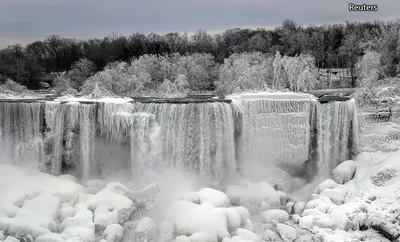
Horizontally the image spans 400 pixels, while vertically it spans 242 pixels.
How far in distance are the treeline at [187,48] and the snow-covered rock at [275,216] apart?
22.4m

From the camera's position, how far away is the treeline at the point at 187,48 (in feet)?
119

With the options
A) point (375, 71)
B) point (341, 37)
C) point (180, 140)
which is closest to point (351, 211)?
point (180, 140)

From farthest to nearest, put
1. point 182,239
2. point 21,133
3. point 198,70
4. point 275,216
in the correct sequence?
point 198,70 < point 21,133 < point 275,216 < point 182,239

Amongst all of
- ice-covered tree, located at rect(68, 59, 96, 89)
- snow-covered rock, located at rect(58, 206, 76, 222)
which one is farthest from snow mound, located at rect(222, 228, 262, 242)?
ice-covered tree, located at rect(68, 59, 96, 89)

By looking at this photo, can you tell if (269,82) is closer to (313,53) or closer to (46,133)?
(313,53)

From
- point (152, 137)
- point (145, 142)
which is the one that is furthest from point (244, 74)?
point (145, 142)

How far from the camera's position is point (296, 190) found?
17.6m

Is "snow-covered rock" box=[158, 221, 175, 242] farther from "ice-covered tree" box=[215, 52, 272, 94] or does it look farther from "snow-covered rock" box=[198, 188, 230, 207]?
"ice-covered tree" box=[215, 52, 272, 94]

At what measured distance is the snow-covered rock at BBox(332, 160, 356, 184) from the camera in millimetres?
16917

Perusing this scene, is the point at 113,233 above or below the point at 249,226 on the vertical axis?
above

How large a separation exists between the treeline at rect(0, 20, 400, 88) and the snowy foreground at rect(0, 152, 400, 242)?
2101cm

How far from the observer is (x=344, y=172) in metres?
17.0

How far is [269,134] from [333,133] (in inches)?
114

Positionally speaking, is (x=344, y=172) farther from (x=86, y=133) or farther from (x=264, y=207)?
(x=86, y=133)
